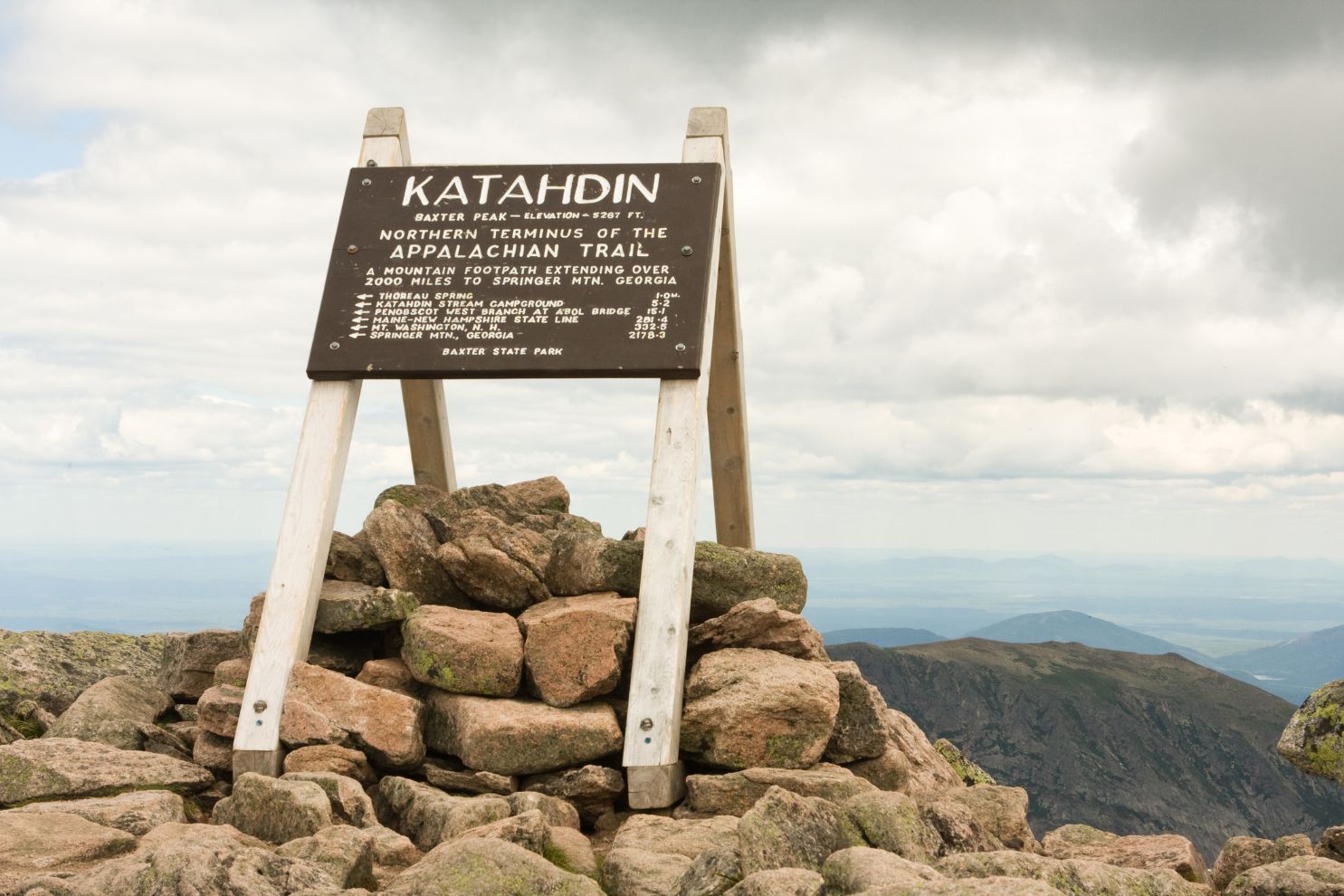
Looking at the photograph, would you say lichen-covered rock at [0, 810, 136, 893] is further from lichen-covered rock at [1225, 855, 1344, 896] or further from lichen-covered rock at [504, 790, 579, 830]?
lichen-covered rock at [1225, 855, 1344, 896]

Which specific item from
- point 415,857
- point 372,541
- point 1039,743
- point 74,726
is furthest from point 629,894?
point 1039,743

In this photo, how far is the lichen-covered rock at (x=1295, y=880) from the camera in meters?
7.09

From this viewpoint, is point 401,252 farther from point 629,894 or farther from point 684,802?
point 629,894

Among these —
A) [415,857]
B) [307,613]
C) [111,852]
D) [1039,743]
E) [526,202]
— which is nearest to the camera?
[111,852]

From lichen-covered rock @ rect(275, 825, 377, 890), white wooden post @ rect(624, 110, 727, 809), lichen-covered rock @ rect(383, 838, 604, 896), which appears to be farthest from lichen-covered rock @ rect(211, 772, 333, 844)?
white wooden post @ rect(624, 110, 727, 809)

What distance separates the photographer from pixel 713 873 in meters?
6.68

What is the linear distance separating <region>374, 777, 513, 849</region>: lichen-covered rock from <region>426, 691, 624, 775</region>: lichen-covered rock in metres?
0.53

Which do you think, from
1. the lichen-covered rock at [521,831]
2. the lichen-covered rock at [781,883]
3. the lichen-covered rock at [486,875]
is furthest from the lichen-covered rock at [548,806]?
the lichen-covered rock at [781,883]

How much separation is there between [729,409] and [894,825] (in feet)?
26.8

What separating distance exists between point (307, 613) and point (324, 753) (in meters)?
1.49

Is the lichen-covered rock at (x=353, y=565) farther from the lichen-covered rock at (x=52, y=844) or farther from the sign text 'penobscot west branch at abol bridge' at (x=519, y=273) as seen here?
the lichen-covered rock at (x=52, y=844)

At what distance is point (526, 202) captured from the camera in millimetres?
12711

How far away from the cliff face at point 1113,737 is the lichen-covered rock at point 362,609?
54.2m

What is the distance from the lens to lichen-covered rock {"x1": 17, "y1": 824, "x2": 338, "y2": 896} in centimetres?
638
